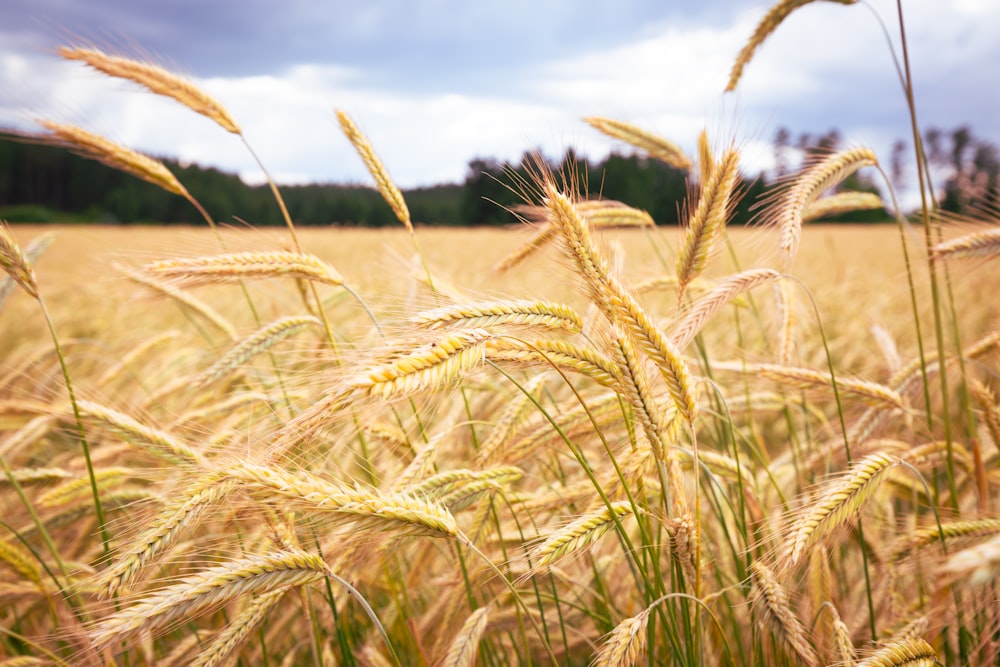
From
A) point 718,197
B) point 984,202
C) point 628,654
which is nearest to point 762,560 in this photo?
point 628,654

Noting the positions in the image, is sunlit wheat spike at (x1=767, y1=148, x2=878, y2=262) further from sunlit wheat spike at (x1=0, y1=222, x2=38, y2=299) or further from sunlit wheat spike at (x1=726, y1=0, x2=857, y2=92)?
sunlit wheat spike at (x1=0, y1=222, x2=38, y2=299)

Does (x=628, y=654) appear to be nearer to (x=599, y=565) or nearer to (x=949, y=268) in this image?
(x=599, y=565)

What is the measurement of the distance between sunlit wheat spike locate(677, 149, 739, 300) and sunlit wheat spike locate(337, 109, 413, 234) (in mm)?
897

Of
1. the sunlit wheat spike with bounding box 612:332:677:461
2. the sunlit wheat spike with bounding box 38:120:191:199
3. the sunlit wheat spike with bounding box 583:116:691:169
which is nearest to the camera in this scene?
the sunlit wheat spike with bounding box 612:332:677:461

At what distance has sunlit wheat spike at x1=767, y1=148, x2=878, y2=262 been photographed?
149cm

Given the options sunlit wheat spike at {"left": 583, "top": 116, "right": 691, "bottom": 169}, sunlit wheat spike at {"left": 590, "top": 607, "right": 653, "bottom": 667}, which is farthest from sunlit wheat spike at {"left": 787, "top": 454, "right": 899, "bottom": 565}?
sunlit wheat spike at {"left": 583, "top": 116, "right": 691, "bottom": 169}

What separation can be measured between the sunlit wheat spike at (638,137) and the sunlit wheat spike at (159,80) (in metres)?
1.47

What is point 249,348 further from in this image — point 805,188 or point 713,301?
point 805,188

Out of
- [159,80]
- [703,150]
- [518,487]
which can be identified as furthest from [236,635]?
[703,150]

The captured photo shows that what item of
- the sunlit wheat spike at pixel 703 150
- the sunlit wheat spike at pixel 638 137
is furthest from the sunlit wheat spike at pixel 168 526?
the sunlit wheat spike at pixel 638 137

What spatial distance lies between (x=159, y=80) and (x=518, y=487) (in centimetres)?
214

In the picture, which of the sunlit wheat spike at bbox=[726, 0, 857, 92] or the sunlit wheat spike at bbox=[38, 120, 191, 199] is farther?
the sunlit wheat spike at bbox=[726, 0, 857, 92]

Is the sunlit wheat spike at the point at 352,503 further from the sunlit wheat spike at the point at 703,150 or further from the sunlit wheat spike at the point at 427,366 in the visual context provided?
the sunlit wheat spike at the point at 703,150

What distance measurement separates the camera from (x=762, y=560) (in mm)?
1382
